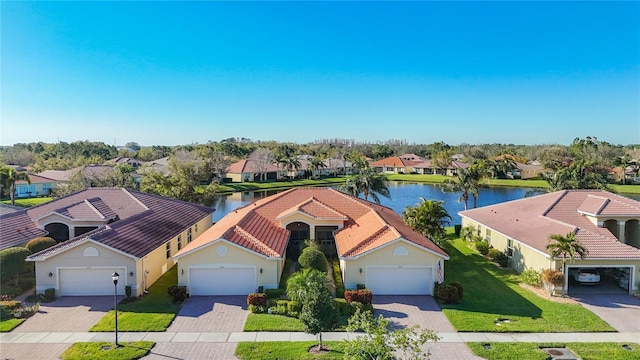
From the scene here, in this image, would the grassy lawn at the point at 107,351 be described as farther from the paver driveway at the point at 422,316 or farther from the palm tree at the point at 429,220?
the palm tree at the point at 429,220

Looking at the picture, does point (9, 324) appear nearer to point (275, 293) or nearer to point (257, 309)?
point (257, 309)

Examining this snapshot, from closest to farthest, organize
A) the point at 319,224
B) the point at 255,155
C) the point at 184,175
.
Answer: the point at 319,224
the point at 184,175
the point at 255,155

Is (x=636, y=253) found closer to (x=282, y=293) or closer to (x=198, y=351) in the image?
(x=282, y=293)

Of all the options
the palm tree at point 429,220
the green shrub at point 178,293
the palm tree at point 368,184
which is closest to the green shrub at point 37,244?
the green shrub at point 178,293

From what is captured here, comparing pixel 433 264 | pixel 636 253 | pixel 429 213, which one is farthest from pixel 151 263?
pixel 636 253

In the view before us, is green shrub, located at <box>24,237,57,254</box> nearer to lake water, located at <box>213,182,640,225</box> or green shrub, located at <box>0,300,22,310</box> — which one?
green shrub, located at <box>0,300,22,310</box>

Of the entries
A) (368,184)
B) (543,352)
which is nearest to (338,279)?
(543,352)
